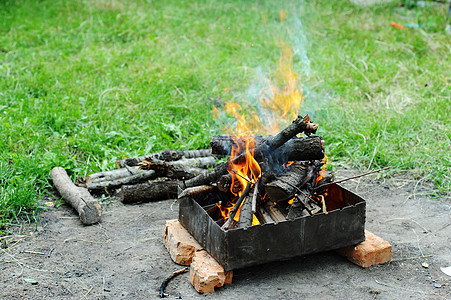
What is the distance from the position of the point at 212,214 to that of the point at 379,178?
7.51 feet

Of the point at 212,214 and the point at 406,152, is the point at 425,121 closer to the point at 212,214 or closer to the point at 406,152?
the point at 406,152

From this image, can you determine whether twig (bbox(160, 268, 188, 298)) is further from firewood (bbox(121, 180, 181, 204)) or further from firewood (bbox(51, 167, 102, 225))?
firewood (bbox(121, 180, 181, 204))

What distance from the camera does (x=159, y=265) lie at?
3541mm

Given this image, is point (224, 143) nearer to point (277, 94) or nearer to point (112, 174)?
point (112, 174)

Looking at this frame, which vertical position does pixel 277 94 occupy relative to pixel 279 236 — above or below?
above

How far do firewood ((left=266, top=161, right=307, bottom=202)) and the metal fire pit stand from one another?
0.22 metres

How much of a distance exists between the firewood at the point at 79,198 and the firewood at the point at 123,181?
0.22 meters

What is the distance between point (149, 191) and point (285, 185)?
1794 millimetres

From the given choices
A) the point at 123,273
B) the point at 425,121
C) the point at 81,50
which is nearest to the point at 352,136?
the point at 425,121

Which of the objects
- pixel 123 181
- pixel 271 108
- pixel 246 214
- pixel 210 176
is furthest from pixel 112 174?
pixel 271 108

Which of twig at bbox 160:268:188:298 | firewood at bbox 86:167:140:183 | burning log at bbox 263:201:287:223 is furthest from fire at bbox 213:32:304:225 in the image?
firewood at bbox 86:167:140:183

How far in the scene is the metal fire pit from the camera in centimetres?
312

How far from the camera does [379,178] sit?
514 cm

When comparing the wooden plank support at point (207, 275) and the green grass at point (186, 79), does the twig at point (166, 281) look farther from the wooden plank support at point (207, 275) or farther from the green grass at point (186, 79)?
the green grass at point (186, 79)
